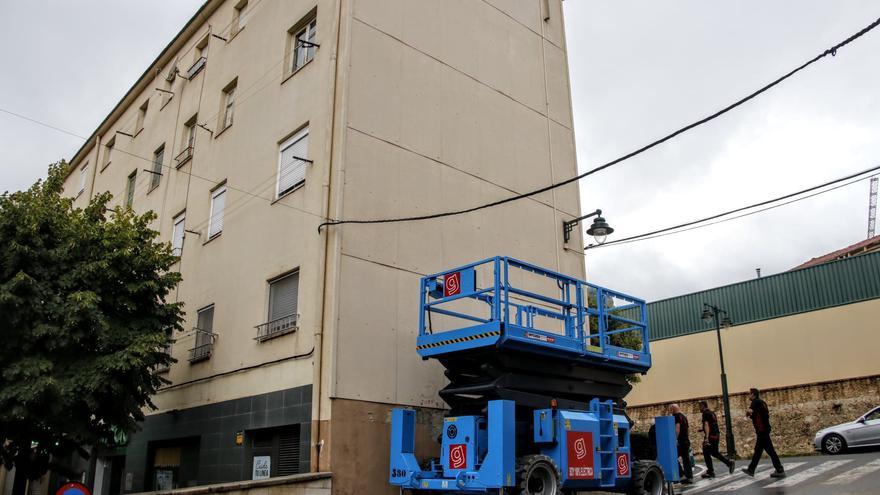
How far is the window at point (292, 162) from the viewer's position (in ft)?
48.8

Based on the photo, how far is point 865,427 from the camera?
19719 millimetres

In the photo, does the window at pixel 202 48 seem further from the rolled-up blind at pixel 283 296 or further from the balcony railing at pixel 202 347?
the rolled-up blind at pixel 283 296

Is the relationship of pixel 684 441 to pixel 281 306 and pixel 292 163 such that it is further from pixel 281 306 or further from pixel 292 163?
pixel 292 163

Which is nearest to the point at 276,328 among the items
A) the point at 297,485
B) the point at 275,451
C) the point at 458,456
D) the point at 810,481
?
the point at 275,451

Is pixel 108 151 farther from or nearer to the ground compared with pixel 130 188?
farther from the ground

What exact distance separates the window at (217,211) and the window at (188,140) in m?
2.68

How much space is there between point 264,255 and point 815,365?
88.5ft

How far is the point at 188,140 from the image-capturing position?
21.2 m

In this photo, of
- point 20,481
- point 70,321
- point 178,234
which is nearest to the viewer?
point 70,321

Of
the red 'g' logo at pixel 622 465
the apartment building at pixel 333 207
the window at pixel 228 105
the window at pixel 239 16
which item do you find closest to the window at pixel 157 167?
the apartment building at pixel 333 207

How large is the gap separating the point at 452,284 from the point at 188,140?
506 inches

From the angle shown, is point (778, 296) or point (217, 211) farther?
point (778, 296)

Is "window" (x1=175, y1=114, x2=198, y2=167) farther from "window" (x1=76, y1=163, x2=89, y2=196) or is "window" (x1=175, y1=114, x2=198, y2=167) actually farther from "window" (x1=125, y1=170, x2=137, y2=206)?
"window" (x1=76, y1=163, x2=89, y2=196)

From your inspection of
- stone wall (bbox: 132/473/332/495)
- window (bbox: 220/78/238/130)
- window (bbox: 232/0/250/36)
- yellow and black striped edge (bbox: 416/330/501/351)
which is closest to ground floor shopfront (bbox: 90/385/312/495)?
stone wall (bbox: 132/473/332/495)
